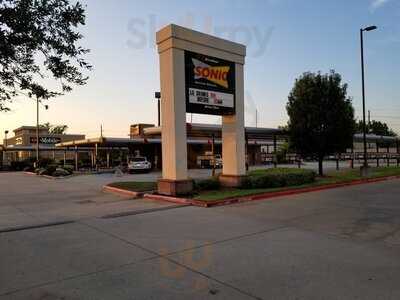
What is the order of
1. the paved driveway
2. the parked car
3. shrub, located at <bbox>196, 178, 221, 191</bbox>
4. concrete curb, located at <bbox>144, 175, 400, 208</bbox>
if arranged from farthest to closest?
1. the parked car
2. shrub, located at <bbox>196, 178, 221, 191</bbox>
3. concrete curb, located at <bbox>144, 175, 400, 208</bbox>
4. the paved driveway

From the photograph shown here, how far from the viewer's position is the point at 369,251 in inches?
271

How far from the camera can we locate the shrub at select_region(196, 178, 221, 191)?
54.1 ft

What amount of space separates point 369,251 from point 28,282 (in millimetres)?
5680

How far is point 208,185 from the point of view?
1672cm

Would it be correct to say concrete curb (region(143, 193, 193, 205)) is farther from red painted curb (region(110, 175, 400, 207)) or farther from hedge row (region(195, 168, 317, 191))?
hedge row (region(195, 168, 317, 191))

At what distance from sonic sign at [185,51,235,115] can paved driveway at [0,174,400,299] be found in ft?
19.6

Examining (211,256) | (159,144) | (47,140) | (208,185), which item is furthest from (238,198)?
(47,140)

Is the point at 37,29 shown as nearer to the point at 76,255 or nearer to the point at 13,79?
the point at 13,79

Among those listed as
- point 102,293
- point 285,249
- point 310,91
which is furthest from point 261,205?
point 310,91

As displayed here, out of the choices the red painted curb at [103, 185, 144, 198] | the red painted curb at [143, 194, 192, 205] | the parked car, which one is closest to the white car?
the parked car

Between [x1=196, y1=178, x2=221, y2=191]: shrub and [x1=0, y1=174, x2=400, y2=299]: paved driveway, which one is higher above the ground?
[x1=196, y1=178, x2=221, y2=191]: shrub

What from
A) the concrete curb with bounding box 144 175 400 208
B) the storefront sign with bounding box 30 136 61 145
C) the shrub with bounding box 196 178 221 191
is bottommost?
the concrete curb with bounding box 144 175 400 208

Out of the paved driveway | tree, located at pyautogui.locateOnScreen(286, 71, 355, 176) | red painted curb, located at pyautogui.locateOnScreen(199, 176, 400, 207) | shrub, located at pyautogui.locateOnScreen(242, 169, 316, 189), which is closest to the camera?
the paved driveway

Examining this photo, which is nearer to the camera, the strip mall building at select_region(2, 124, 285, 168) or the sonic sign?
the sonic sign
